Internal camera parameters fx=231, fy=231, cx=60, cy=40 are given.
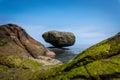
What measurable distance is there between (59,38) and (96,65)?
265 feet

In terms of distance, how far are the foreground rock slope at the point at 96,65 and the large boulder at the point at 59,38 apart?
258ft

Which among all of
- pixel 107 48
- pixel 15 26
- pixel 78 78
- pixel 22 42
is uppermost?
pixel 15 26

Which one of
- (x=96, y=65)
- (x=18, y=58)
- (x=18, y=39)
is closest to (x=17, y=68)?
(x=18, y=58)

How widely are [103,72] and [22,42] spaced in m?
28.8

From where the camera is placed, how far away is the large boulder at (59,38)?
307 ft

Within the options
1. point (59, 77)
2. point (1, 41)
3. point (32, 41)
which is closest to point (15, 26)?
point (32, 41)

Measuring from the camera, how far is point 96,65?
12.8 meters

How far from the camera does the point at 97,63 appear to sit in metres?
12.9

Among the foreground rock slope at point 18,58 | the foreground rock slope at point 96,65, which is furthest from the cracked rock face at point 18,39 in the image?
the foreground rock slope at point 96,65

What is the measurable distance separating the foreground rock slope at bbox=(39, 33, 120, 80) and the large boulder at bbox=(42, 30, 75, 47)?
258 ft

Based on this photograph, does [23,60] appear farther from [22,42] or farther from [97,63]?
[22,42]

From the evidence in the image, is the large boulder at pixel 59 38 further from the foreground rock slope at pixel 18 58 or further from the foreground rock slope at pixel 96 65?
the foreground rock slope at pixel 96 65

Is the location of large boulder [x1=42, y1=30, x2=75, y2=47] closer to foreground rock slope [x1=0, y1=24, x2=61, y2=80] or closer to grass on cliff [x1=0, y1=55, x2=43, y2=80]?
foreground rock slope [x1=0, y1=24, x2=61, y2=80]

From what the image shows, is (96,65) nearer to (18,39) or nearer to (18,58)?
(18,58)
